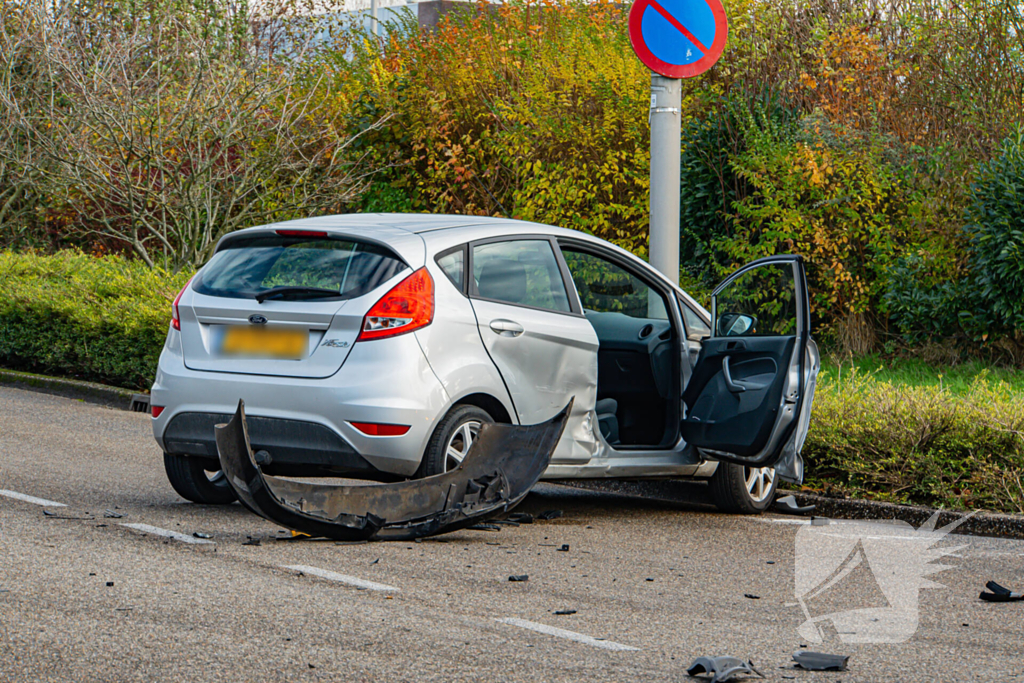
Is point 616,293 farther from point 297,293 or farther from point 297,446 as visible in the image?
point 297,446

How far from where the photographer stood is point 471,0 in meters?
17.5

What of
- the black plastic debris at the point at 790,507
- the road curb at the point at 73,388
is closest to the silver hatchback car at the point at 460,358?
the black plastic debris at the point at 790,507

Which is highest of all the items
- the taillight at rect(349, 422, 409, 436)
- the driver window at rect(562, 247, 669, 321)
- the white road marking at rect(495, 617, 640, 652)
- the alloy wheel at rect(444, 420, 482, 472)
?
the driver window at rect(562, 247, 669, 321)

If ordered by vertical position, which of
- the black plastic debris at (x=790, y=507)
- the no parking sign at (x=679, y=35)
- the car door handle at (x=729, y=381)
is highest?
the no parking sign at (x=679, y=35)

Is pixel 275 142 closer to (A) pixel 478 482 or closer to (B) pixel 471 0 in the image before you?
(B) pixel 471 0

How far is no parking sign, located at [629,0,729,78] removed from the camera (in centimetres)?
873

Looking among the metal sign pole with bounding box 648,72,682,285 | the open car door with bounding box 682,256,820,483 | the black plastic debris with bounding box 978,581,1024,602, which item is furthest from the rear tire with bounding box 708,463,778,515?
the black plastic debris with bounding box 978,581,1024,602

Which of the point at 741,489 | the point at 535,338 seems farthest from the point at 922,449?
the point at 535,338

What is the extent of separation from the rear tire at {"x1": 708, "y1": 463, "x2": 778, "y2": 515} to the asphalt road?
15 centimetres

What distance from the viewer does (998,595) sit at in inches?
215

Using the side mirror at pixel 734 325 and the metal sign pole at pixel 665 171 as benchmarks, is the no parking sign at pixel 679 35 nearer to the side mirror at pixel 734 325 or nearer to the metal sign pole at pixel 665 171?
the metal sign pole at pixel 665 171

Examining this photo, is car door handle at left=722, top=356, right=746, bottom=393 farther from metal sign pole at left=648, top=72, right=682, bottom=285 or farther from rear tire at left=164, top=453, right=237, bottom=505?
rear tire at left=164, top=453, right=237, bottom=505

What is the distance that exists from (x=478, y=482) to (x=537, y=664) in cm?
217

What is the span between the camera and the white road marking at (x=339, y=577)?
5.20 metres
